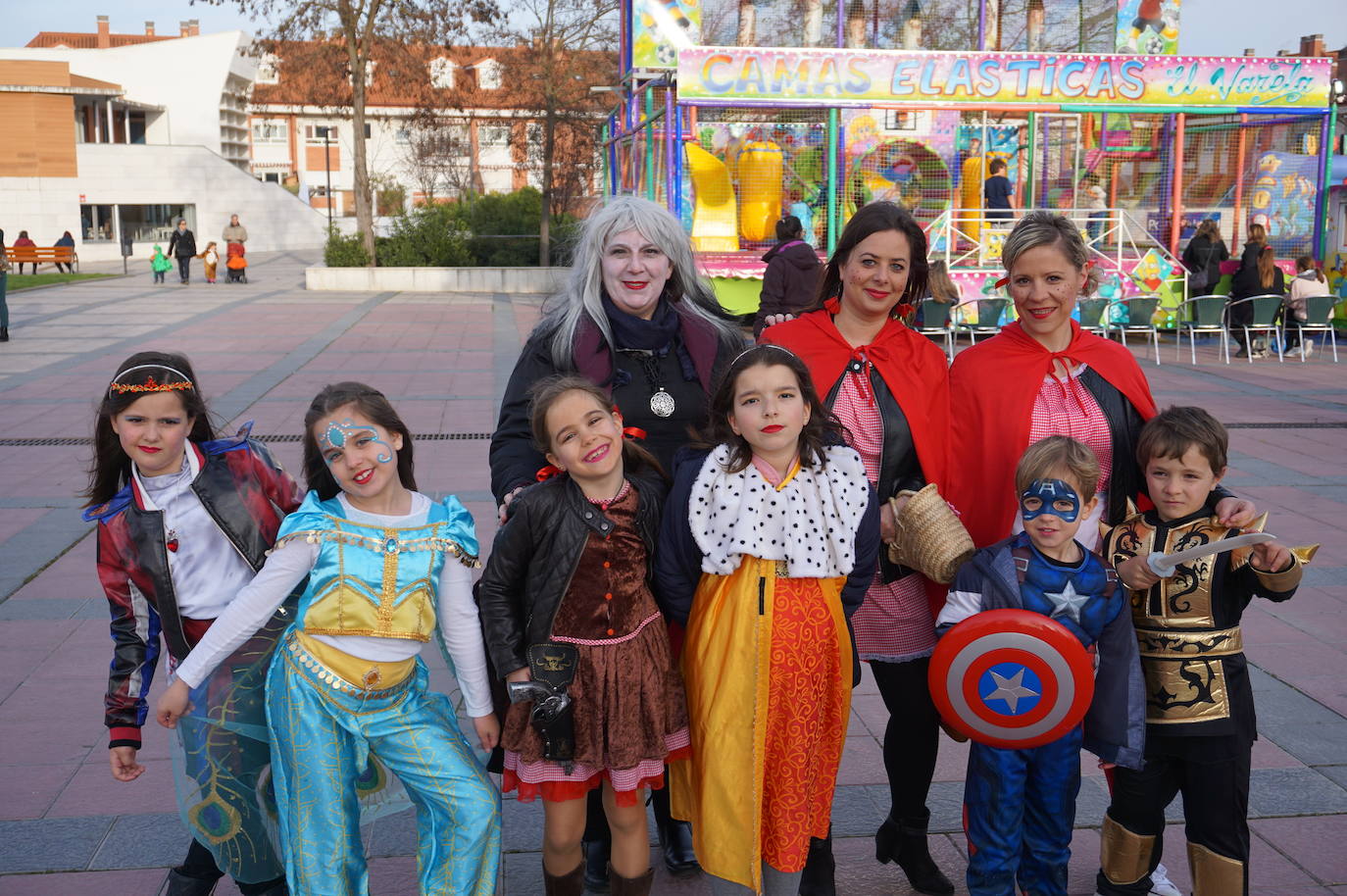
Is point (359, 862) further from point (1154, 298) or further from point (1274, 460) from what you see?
point (1154, 298)

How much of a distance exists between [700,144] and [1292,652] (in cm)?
1180

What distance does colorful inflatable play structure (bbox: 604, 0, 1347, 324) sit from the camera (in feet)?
49.0

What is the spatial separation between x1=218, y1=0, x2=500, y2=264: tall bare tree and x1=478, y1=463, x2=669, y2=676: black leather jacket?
22.7 meters

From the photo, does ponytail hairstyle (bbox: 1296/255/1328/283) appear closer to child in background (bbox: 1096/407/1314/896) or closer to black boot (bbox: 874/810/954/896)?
child in background (bbox: 1096/407/1314/896)

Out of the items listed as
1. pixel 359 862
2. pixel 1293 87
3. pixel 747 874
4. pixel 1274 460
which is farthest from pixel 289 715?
pixel 1293 87

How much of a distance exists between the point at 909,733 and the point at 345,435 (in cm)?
161

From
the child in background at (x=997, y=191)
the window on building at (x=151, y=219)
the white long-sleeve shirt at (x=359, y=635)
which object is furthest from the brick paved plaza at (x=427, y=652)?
the window on building at (x=151, y=219)

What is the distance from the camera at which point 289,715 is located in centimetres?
249

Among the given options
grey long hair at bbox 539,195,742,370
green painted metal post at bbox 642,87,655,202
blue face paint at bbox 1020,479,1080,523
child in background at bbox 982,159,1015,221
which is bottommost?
blue face paint at bbox 1020,479,1080,523

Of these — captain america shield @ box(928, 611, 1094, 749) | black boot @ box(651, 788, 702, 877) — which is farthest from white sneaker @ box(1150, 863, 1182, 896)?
black boot @ box(651, 788, 702, 877)

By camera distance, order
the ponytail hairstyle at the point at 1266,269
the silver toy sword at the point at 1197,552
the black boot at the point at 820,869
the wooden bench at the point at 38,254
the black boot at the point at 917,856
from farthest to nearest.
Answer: the wooden bench at the point at 38,254 → the ponytail hairstyle at the point at 1266,269 → the black boot at the point at 917,856 → the black boot at the point at 820,869 → the silver toy sword at the point at 1197,552

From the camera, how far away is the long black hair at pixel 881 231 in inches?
111

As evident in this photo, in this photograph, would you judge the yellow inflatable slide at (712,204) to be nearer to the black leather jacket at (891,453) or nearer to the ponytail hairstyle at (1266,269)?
the ponytail hairstyle at (1266,269)

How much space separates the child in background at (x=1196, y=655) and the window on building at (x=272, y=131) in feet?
208
